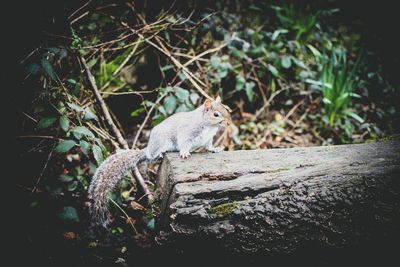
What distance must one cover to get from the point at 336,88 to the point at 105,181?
10.7 ft

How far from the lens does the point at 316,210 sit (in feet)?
6.13

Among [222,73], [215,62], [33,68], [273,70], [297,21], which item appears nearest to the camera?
[33,68]

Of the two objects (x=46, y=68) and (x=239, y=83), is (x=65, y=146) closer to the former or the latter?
(x=46, y=68)

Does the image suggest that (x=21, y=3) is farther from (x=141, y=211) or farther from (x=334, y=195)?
(x=334, y=195)

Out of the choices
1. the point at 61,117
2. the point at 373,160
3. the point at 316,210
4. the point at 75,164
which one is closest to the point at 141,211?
the point at 75,164

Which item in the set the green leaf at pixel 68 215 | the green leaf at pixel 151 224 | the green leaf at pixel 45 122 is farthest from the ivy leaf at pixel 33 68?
the green leaf at pixel 151 224

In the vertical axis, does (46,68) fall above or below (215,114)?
above

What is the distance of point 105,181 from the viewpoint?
2463mm

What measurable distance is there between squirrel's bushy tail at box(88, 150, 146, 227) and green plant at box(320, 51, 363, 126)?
2.83 m

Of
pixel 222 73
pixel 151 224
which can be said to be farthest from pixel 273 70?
pixel 151 224

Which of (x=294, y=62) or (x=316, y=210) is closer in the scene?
(x=316, y=210)

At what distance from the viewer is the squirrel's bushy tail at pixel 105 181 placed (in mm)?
2383

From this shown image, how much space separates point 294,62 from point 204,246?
346 cm

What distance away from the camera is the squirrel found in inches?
95.1
